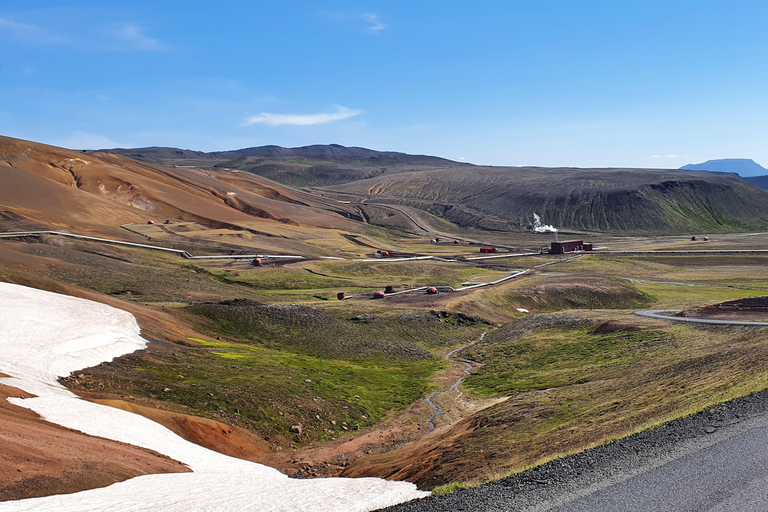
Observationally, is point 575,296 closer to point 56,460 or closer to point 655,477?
point 655,477

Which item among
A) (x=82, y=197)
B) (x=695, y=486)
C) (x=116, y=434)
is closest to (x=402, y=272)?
(x=82, y=197)

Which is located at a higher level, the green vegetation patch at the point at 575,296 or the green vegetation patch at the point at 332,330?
the green vegetation patch at the point at 575,296

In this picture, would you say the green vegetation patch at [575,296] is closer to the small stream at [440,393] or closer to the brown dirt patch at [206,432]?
the small stream at [440,393]

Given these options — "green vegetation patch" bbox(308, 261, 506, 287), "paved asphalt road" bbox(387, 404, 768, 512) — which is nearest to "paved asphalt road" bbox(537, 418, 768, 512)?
"paved asphalt road" bbox(387, 404, 768, 512)

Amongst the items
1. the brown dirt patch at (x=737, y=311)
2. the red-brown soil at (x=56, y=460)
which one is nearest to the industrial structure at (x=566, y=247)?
the brown dirt patch at (x=737, y=311)

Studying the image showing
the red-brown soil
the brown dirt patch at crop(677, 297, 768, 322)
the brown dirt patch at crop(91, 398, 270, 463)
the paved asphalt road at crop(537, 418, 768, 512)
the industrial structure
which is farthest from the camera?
the industrial structure

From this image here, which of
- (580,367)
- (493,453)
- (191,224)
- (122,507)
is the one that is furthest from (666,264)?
(122,507)

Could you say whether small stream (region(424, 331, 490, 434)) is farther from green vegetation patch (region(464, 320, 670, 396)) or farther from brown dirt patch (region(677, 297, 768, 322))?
brown dirt patch (region(677, 297, 768, 322))
